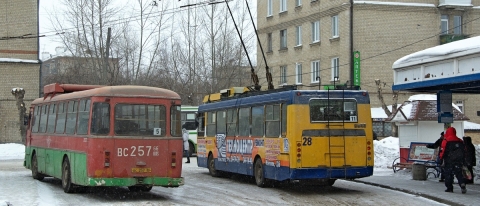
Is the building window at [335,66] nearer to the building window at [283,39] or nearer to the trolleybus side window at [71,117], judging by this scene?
the building window at [283,39]

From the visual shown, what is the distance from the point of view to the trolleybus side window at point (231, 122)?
20953mm

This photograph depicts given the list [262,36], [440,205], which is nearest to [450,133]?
[440,205]

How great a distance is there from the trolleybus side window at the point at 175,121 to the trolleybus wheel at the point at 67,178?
2.91 m

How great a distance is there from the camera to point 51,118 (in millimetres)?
19312

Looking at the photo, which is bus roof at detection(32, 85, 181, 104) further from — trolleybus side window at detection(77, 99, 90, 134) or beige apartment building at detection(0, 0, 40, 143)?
beige apartment building at detection(0, 0, 40, 143)

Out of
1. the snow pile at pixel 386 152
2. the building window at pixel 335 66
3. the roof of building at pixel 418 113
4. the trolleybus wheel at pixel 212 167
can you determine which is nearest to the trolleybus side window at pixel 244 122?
the trolleybus wheel at pixel 212 167

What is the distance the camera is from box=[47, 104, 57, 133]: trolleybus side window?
62.2 feet

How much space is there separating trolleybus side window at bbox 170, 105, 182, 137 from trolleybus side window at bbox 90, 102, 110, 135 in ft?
4.91

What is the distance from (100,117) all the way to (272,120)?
4716mm

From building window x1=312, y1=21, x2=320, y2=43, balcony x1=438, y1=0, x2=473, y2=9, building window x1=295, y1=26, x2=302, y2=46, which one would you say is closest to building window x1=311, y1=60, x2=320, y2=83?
building window x1=312, y1=21, x2=320, y2=43

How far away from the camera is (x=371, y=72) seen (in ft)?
146

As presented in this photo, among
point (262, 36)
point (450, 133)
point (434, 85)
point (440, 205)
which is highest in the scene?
point (262, 36)

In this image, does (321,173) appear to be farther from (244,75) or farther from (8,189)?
(244,75)

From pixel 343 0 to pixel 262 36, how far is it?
11558 millimetres
